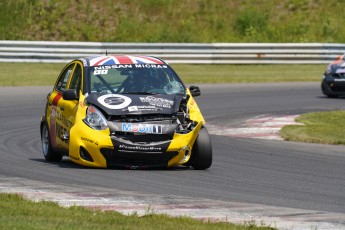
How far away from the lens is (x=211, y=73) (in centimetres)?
3191

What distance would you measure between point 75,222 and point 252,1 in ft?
107

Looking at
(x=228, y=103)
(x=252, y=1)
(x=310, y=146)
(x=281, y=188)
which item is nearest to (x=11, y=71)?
(x=228, y=103)

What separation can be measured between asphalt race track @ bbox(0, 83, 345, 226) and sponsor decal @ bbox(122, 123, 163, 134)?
1.55ft

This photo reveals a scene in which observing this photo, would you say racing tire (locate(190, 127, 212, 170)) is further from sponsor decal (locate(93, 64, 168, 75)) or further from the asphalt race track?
sponsor decal (locate(93, 64, 168, 75))

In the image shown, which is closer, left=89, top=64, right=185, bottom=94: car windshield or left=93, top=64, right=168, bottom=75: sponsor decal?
left=89, top=64, right=185, bottom=94: car windshield

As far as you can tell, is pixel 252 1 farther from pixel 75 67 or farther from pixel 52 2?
pixel 75 67

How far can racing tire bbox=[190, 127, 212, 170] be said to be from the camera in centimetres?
1231

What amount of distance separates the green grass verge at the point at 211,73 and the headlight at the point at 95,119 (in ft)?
50.6

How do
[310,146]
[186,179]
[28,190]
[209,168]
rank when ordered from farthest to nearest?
[310,146] < [209,168] < [186,179] < [28,190]

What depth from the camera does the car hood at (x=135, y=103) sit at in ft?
39.7

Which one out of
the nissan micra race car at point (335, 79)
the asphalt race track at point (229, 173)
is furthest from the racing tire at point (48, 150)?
the nissan micra race car at point (335, 79)

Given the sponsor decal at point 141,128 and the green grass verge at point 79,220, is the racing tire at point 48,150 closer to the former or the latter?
the sponsor decal at point 141,128

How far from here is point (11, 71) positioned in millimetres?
30484

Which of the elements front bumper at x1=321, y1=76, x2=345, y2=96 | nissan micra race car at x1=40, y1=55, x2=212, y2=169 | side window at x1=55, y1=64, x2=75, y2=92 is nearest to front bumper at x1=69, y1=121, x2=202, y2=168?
nissan micra race car at x1=40, y1=55, x2=212, y2=169
